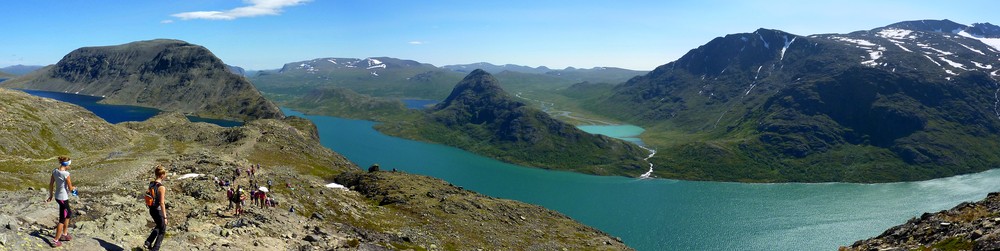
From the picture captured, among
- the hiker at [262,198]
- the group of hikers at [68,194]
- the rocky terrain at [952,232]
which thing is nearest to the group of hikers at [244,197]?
the hiker at [262,198]

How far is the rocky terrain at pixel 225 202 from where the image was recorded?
37625 mm

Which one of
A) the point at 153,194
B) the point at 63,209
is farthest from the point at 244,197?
the point at 153,194

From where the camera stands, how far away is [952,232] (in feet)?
146

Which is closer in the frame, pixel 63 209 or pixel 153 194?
pixel 153 194

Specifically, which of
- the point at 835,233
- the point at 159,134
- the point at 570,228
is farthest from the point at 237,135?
the point at 835,233

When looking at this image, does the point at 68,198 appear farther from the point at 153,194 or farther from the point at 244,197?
the point at 244,197

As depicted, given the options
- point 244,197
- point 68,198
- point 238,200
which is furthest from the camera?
point 244,197

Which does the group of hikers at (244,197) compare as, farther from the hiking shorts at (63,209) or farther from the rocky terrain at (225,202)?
the hiking shorts at (63,209)

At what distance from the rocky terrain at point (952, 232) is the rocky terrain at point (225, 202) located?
5021cm

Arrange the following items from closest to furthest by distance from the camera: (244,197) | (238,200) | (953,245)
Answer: (953,245)
(238,200)
(244,197)

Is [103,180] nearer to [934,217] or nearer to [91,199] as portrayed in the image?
[91,199]

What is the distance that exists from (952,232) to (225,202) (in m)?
70.8

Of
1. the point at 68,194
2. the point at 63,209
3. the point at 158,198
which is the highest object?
the point at 158,198

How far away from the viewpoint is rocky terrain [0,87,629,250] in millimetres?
37625
